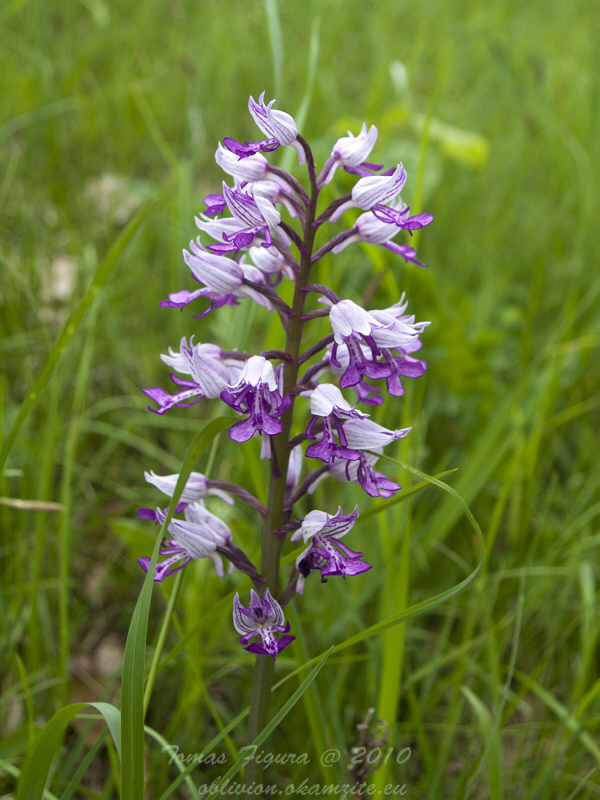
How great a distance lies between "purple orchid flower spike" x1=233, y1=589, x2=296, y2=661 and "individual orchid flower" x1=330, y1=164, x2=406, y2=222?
878 millimetres

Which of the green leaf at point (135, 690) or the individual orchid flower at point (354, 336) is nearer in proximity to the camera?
the green leaf at point (135, 690)

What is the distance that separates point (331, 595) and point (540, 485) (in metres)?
1.37

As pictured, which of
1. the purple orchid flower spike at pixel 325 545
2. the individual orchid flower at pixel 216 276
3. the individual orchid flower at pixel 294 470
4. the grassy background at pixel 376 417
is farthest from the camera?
the grassy background at pixel 376 417

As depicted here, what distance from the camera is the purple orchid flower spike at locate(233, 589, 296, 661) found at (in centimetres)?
158

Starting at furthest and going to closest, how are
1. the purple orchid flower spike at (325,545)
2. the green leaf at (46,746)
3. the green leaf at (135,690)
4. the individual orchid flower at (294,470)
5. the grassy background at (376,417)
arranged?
the grassy background at (376,417) < the individual orchid flower at (294,470) < the purple orchid flower spike at (325,545) < the green leaf at (46,746) < the green leaf at (135,690)

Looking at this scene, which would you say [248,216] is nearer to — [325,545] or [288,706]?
[325,545]

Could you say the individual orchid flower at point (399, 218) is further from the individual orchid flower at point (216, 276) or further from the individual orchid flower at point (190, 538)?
the individual orchid flower at point (190, 538)

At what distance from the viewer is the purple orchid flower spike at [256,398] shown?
152 centimetres

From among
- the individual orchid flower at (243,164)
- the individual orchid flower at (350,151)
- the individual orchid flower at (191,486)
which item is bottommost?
the individual orchid flower at (191,486)

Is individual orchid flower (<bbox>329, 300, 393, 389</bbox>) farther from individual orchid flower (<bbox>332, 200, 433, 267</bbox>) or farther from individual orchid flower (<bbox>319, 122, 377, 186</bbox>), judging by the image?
individual orchid flower (<bbox>319, 122, 377, 186</bbox>)

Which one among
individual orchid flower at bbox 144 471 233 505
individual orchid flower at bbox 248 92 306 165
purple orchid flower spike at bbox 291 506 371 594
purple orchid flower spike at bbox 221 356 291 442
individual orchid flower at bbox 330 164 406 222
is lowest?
purple orchid flower spike at bbox 291 506 371 594

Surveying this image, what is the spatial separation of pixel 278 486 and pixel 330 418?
0.20m

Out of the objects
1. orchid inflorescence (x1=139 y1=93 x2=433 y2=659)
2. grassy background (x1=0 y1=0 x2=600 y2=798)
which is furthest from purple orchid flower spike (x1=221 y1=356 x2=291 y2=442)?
grassy background (x1=0 y1=0 x2=600 y2=798)

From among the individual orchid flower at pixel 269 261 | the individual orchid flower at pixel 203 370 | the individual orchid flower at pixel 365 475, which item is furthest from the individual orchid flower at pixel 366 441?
the individual orchid flower at pixel 269 261
